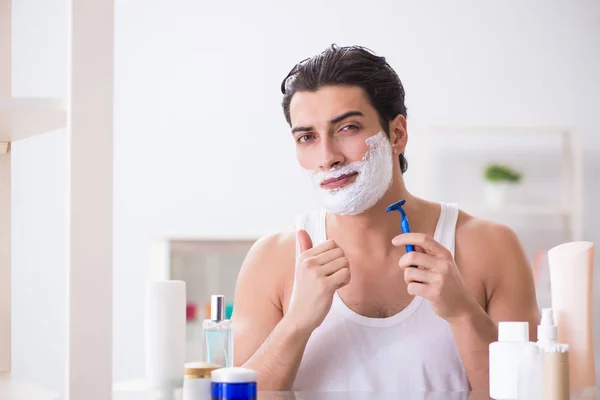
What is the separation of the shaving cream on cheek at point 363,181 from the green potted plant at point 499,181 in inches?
66.0

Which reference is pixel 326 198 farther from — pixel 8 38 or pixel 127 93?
pixel 127 93

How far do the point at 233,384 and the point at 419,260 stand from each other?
1.31 ft

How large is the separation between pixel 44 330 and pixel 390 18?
71.4 inches

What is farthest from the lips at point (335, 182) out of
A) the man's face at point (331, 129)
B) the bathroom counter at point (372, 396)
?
the bathroom counter at point (372, 396)

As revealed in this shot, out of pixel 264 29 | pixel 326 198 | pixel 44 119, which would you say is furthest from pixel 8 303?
pixel 264 29

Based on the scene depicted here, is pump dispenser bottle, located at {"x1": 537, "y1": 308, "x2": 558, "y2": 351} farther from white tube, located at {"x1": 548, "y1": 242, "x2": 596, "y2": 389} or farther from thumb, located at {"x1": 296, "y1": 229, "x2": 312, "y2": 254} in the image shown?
thumb, located at {"x1": 296, "y1": 229, "x2": 312, "y2": 254}

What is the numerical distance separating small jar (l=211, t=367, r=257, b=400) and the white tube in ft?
1.39

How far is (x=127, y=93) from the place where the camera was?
3.16m

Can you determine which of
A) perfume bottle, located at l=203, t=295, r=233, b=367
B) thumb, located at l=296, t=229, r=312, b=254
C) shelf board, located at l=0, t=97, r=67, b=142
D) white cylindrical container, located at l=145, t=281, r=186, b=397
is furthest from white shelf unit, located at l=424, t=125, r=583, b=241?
shelf board, located at l=0, t=97, r=67, b=142

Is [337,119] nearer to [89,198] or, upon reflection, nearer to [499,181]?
[89,198]

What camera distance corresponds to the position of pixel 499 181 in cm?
301

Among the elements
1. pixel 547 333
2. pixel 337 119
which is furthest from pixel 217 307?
pixel 337 119

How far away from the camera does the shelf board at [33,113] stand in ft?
2.27

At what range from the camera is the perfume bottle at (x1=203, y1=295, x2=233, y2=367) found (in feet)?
3.34
